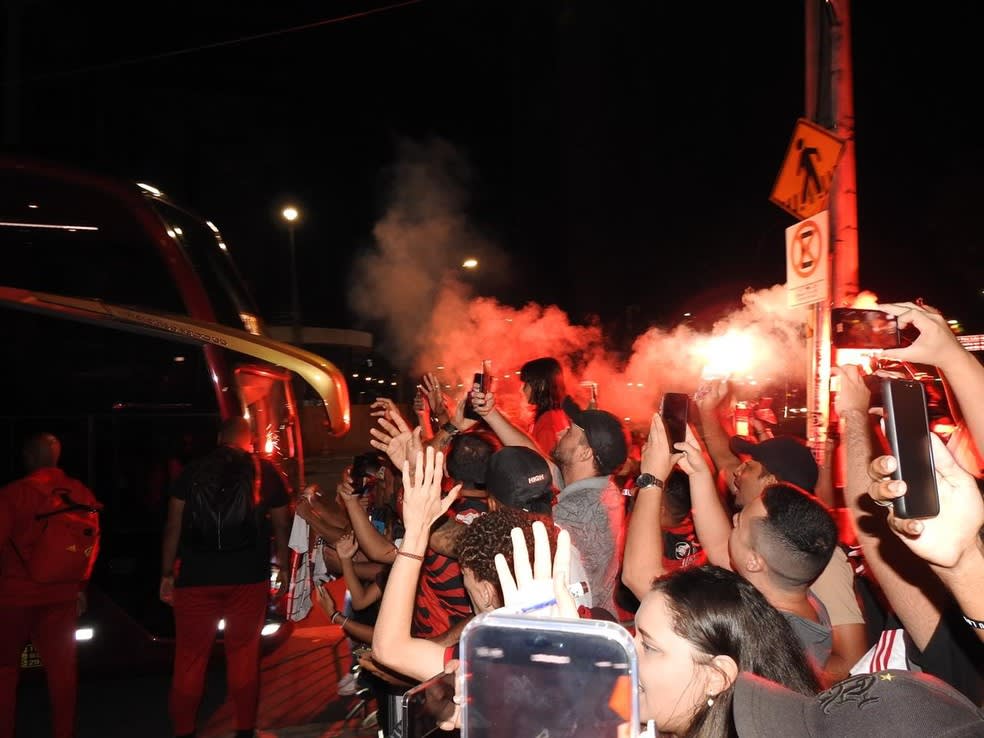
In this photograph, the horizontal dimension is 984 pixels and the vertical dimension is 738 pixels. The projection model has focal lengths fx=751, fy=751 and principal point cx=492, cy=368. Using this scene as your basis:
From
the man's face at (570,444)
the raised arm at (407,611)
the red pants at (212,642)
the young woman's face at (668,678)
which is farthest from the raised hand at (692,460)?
the red pants at (212,642)

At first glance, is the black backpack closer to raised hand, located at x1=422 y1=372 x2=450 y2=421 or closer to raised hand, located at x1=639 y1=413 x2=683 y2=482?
raised hand, located at x1=422 y1=372 x2=450 y2=421

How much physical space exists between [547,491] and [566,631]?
2.28m

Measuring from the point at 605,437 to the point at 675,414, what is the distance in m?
0.58

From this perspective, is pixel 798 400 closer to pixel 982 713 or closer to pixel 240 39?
pixel 240 39

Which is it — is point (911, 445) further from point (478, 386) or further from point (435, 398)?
point (435, 398)

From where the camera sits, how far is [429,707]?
1.80 metres

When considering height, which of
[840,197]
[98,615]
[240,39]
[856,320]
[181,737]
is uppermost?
[240,39]

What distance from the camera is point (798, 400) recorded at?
15.6 metres

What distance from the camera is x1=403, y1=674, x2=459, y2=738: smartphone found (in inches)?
67.5

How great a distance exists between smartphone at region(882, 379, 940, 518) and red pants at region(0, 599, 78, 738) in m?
5.09

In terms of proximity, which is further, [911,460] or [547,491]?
[547,491]

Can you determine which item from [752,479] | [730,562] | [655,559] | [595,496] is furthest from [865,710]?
[752,479]

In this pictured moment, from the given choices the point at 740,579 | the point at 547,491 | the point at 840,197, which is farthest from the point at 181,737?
the point at 840,197

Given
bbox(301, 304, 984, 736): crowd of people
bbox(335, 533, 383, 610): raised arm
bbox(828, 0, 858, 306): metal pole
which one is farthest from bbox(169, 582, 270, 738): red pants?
bbox(828, 0, 858, 306): metal pole
